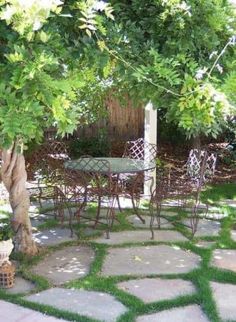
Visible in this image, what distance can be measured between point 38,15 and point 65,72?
0.43m

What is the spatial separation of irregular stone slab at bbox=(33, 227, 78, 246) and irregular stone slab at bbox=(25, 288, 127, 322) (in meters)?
1.12

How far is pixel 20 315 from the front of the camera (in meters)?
3.05

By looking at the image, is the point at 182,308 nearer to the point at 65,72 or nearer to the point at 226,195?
the point at 65,72

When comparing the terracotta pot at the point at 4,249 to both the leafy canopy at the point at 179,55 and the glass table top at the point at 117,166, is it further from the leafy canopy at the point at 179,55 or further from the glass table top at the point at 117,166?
the leafy canopy at the point at 179,55

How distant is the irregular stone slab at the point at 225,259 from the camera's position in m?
3.98

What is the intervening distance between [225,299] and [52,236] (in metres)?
2.00

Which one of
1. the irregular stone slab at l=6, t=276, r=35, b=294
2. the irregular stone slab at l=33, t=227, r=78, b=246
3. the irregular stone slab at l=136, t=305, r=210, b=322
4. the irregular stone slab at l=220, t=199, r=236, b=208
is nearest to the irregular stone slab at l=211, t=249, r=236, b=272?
the irregular stone slab at l=136, t=305, r=210, b=322

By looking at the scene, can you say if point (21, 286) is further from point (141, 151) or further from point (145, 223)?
point (141, 151)

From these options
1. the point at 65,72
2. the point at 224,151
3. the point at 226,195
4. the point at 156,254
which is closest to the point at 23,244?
the point at 156,254

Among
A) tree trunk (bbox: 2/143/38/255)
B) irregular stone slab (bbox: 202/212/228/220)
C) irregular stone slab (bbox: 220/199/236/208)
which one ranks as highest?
tree trunk (bbox: 2/143/38/255)

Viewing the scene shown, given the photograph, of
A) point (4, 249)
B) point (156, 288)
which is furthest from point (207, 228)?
point (4, 249)

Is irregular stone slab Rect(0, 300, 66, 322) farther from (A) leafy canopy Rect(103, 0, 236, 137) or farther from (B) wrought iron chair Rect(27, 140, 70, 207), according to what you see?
(B) wrought iron chair Rect(27, 140, 70, 207)

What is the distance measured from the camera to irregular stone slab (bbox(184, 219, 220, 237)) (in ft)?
16.1

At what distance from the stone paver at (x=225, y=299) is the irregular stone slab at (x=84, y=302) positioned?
2.10ft
